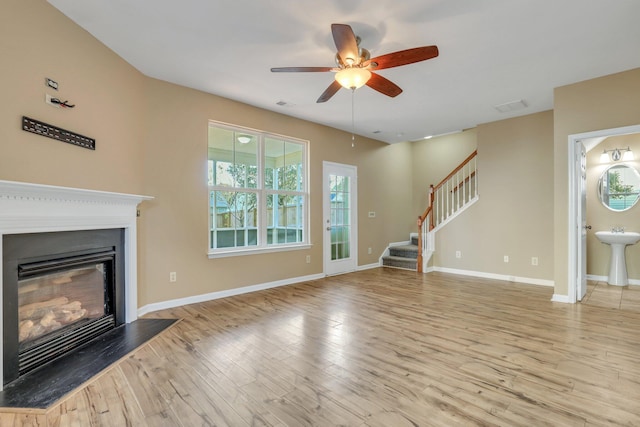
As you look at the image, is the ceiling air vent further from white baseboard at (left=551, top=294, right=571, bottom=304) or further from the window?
the window

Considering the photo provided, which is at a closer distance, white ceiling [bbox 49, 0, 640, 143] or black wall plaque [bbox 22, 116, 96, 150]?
black wall plaque [bbox 22, 116, 96, 150]

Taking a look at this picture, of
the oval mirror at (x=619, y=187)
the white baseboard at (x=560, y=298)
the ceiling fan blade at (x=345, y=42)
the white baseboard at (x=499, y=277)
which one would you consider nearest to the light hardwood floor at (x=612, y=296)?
the white baseboard at (x=560, y=298)

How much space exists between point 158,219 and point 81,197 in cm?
110

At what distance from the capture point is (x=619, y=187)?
4.82 metres

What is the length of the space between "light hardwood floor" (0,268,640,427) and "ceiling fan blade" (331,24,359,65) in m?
2.42

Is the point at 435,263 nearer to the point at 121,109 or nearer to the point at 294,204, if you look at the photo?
the point at 294,204

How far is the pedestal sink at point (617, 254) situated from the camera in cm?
447

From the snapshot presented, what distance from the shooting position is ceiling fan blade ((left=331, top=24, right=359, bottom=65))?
207 cm

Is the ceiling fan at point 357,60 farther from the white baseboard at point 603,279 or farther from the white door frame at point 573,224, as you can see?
the white baseboard at point 603,279

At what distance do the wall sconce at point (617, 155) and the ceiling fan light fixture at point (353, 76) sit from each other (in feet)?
16.0

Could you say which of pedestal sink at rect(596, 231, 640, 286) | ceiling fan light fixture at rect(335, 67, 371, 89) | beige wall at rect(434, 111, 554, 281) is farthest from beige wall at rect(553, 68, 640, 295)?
ceiling fan light fixture at rect(335, 67, 371, 89)

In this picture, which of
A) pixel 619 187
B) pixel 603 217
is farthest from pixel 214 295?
pixel 619 187

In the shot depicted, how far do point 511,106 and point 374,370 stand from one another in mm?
4358

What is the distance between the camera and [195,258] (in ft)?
13.0
